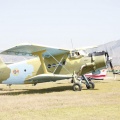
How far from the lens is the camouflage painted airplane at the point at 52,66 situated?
1834 cm

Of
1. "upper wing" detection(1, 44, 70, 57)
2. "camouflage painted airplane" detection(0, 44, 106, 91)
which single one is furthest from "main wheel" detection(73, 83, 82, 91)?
"upper wing" detection(1, 44, 70, 57)

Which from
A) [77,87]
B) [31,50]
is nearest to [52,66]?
[31,50]

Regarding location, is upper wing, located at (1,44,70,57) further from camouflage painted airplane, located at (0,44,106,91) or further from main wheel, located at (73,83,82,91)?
main wheel, located at (73,83,82,91)

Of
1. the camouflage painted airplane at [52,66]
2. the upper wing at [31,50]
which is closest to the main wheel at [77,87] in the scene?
the camouflage painted airplane at [52,66]

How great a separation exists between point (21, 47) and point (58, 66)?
3.91 meters

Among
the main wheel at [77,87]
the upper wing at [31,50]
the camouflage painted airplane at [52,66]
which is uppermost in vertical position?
the upper wing at [31,50]

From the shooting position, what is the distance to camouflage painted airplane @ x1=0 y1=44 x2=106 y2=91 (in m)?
18.3

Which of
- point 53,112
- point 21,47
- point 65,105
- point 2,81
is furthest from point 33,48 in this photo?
point 53,112

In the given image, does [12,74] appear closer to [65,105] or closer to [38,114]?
→ [65,105]

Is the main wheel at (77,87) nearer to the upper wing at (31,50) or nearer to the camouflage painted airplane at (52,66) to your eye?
the camouflage painted airplane at (52,66)

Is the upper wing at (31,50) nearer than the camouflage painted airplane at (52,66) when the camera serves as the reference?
Yes

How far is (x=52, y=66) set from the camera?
19.4 meters

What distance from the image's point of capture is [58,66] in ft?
63.2

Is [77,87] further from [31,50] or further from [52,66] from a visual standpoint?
[31,50]
